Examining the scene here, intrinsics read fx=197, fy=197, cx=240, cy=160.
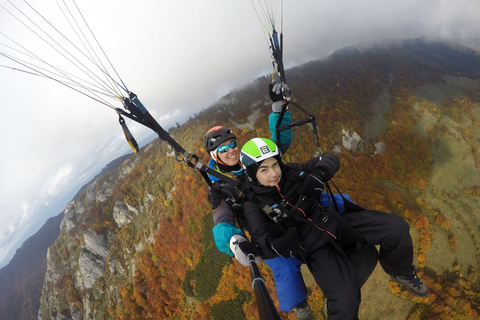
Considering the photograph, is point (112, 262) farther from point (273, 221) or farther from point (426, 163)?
point (426, 163)

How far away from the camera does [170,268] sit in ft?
165

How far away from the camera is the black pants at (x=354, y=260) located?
12.1 ft

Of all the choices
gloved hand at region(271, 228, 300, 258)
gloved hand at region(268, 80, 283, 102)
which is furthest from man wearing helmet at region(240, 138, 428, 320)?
gloved hand at region(268, 80, 283, 102)

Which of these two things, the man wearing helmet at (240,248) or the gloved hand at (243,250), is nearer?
the gloved hand at (243,250)

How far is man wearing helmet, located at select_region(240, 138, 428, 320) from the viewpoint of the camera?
3746mm

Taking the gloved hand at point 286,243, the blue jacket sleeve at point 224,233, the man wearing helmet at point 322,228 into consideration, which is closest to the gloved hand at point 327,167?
the man wearing helmet at point 322,228

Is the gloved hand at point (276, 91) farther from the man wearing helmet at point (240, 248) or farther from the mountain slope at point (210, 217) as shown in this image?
the mountain slope at point (210, 217)

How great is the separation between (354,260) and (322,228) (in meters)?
1.01

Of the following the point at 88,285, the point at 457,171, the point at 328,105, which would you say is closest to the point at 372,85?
the point at 328,105

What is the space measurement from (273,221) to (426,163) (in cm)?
8164

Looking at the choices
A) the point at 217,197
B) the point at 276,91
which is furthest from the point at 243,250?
the point at 276,91

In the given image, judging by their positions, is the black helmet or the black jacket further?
the black helmet

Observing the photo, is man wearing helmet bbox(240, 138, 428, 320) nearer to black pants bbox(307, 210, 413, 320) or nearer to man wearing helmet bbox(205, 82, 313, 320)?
black pants bbox(307, 210, 413, 320)

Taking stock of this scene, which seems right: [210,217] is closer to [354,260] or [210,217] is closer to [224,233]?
[224,233]
